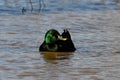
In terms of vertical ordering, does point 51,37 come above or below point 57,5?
above

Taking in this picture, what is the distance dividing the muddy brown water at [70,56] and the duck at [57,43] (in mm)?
158

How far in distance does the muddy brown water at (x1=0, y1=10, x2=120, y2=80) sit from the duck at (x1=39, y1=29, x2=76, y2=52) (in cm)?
16

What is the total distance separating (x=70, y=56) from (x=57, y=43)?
514 millimetres

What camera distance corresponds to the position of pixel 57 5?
17672 mm

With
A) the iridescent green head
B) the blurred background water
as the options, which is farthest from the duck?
the blurred background water

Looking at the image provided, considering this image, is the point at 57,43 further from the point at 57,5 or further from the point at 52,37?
the point at 57,5

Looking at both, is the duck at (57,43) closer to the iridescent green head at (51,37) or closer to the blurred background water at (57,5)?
the iridescent green head at (51,37)

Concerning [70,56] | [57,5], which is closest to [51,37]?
[70,56]

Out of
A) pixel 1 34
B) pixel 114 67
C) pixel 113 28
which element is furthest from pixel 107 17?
pixel 114 67

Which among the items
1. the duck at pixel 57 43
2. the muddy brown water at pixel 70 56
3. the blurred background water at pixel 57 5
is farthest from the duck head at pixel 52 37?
the blurred background water at pixel 57 5

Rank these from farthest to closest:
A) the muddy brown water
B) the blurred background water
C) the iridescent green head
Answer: the blurred background water, the iridescent green head, the muddy brown water

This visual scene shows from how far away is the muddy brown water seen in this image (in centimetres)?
993

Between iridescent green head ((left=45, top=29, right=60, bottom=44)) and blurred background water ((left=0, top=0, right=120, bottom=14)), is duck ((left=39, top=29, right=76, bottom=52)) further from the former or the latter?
blurred background water ((left=0, top=0, right=120, bottom=14))

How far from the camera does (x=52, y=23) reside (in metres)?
14.5
